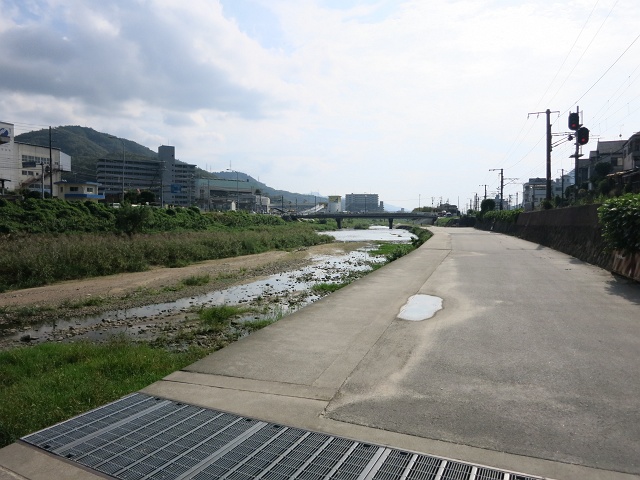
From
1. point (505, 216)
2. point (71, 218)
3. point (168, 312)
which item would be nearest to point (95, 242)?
point (71, 218)

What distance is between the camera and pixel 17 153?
7794 cm

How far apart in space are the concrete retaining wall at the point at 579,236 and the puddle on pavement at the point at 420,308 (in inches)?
212

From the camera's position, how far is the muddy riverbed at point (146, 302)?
40.0ft

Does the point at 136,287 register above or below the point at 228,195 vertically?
below

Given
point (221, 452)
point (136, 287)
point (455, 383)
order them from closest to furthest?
point (221, 452), point (455, 383), point (136, 287)

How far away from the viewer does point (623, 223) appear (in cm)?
1145

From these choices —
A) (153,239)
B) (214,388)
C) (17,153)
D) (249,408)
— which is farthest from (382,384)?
(17,153)

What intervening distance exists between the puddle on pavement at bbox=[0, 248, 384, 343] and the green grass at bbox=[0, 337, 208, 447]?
2.92m

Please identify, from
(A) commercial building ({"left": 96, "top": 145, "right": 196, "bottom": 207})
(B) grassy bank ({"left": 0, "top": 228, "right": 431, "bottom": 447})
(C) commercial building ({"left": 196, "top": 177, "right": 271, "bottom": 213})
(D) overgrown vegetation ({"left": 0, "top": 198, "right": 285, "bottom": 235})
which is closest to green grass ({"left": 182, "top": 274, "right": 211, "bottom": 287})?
(B) grassy bank ({"left": 0, "top": 228, "right": 431, "bottom": 447})

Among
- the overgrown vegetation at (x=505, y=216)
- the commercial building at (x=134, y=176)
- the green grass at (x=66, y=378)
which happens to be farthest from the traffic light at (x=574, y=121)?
the commercial building at (x=134, y=176)

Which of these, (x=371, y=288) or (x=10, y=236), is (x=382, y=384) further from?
(x=10, y=236)

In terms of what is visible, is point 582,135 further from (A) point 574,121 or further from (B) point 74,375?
(B) point 74,375

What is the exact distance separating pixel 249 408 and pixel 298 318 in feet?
13.8

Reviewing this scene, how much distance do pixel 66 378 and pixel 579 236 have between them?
65.0ft
